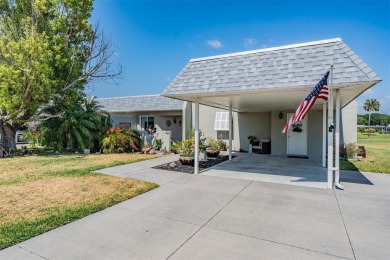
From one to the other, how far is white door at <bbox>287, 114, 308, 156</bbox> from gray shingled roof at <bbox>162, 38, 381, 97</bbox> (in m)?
6.26

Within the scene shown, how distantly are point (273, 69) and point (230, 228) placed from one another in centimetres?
438

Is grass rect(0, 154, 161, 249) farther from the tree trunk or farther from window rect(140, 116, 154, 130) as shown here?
window rect(140, 116, 154, 130)

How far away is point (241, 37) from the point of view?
11883mm

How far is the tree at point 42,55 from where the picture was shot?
34.2 ft

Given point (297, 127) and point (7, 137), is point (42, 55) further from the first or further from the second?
point (297, 127)

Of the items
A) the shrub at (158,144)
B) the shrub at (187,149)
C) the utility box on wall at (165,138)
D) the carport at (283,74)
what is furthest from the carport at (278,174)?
the shrub at (158,144)

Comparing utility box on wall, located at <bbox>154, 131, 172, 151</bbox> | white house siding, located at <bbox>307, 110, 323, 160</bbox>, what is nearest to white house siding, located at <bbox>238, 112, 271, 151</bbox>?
white house siding, located at <bbox>307, 110, 323, 160</bbox>

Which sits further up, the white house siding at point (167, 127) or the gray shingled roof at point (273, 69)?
the gray shingled roof at point (273, 69)

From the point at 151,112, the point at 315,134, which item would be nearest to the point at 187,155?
the point at 315,134

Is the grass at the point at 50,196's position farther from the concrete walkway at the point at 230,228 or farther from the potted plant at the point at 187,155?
the potted plant at the point at 187,155

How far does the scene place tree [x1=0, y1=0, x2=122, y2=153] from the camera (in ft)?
34.2

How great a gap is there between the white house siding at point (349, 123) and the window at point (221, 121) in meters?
6.21

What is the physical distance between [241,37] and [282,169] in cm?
748

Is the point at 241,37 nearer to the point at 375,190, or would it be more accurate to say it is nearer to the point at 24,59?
the point at 375,190
